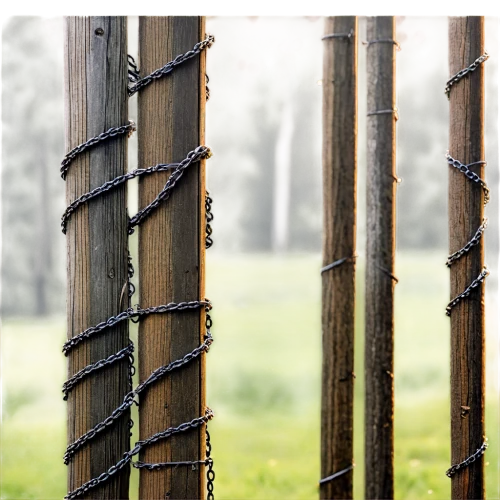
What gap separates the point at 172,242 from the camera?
84.9 inches

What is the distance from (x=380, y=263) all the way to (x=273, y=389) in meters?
6.68

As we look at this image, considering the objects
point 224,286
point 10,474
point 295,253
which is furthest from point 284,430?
point 295,253

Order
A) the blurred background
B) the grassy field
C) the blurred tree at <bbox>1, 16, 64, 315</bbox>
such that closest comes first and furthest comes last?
1. the grassy field
2. the blurred background
3. the blurred tree at <bbox>1, 16, 64, 315</bbox>

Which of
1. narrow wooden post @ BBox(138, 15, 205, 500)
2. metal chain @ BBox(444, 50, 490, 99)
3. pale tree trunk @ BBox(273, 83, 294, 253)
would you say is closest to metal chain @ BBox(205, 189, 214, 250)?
narrow wooden post @ BBox(138, 15, 205, 500)

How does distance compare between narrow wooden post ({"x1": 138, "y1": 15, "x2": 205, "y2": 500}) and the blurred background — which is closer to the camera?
narrow wooden post ({"x1": 138, "y1": 15, "x2": 205, "y2": 500})

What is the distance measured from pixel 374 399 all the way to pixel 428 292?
1087 centimetres

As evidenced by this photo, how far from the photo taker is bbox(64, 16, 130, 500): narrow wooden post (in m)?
2.11

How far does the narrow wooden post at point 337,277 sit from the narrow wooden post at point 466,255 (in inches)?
23.7

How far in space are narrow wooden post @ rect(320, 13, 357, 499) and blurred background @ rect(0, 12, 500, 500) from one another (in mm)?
2991

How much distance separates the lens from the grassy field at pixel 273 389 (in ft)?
20.2

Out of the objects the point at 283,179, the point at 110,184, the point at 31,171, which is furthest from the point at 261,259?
the point at 110,184

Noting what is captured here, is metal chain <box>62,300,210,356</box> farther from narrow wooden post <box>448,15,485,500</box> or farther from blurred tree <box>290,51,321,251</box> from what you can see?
blurred tree <box>290,51,321,251</box>

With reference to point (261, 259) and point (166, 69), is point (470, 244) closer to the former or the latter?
point (166, 69)

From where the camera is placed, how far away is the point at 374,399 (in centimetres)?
331
